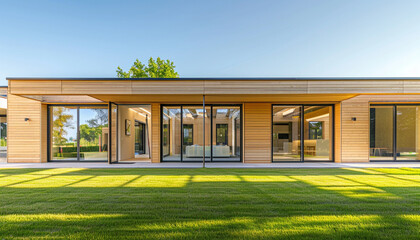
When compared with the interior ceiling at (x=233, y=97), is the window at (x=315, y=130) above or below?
below

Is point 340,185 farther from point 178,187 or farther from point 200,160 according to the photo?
point 200,160

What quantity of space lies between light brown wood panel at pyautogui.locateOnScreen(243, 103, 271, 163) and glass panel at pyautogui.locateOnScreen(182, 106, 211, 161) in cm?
175

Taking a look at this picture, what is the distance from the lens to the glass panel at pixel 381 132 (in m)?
9.94

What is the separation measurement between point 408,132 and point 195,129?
33.2 ft

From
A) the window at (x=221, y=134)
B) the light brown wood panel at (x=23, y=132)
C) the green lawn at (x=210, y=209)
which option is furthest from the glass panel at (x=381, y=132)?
the light brown wood panel at (x=23, y=132)

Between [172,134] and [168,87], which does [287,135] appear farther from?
[168,87]

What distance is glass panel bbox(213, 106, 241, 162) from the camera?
10.0m

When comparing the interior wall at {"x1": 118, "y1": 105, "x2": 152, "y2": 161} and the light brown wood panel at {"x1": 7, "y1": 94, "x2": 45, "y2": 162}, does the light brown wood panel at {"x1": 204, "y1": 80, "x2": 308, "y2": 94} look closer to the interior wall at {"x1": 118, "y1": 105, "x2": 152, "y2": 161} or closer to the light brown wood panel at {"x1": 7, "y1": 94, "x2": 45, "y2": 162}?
the interior wall at {"x1": 118, "y1": 105, "x2": 152, "y2": 161}

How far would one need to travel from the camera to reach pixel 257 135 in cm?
977

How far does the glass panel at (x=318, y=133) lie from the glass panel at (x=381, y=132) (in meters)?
1.86

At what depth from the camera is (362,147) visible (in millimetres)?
9781

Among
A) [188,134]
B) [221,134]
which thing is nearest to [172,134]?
[188,134]

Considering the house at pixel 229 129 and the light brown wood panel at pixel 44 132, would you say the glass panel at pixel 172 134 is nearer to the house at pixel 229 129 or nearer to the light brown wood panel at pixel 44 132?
the house at pixel 229 129

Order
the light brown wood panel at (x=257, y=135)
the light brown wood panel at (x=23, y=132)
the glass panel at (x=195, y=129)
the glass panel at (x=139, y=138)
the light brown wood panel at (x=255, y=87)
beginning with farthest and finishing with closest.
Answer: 1. the glass panel at (x=139, y=138)
2. the glass panel at (x=195, y=129)
3. the light brown wood panel at (x=257, y=135)
4. the light brown wood panel at (x=23, y=132)
5. the light brown wood panel at (x=255, y=87)
